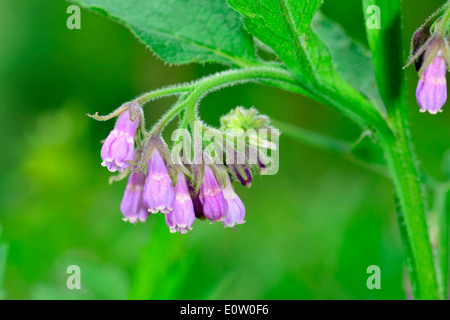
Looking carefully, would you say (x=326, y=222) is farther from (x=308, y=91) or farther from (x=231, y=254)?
(x=308, y=91)

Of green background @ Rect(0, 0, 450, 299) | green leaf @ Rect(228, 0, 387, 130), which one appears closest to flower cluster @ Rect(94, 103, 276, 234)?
green leaf @ Rect(228, 0, 387, 130)

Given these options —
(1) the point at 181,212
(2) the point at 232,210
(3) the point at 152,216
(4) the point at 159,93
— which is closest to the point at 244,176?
(2) the point at 232,210

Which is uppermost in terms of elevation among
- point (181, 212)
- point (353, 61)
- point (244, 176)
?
point (353, 61)

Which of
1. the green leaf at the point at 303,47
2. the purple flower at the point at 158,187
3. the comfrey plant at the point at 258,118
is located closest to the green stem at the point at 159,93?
the comfrey plant at the point at 258,118

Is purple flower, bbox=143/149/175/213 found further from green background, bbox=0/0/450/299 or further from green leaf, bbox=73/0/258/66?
green background, bbox=0/0/450/299

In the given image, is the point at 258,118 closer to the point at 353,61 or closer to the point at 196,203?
the point at 196,203

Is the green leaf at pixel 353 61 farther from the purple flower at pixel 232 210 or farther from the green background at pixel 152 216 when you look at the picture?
the green background at pixel 152 216

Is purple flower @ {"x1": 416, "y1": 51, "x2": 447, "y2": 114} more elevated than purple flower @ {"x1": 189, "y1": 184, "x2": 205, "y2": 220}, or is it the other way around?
purple flower @ {"x1": 416, "y1": 51, "x2": 447, "y2": 114}
